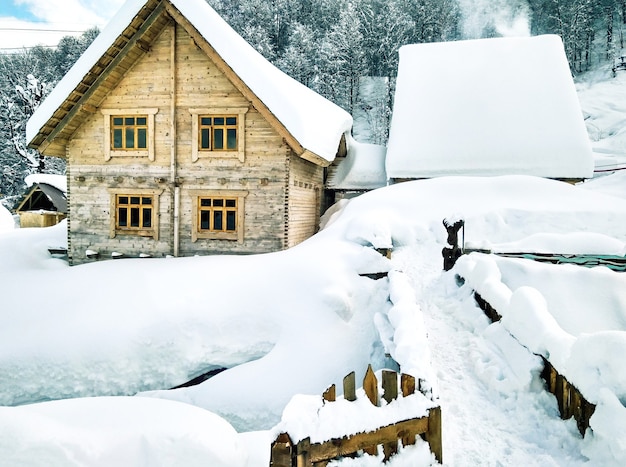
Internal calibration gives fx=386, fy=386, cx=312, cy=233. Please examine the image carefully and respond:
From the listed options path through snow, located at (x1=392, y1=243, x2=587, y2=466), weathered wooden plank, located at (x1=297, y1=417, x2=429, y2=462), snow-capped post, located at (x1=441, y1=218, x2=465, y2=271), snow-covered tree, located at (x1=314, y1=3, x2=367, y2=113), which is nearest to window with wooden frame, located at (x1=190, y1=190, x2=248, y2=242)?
snow-capped post, located at (x1=441, y1=218, x2=465, y2=271)

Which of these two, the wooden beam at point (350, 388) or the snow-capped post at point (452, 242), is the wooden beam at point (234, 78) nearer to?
the snow-capped post at point (452, 242)

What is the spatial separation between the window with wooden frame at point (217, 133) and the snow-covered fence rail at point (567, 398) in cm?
1063

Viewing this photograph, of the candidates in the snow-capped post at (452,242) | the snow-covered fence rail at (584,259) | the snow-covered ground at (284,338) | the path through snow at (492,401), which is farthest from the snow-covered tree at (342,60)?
the path through snow at (492,401)

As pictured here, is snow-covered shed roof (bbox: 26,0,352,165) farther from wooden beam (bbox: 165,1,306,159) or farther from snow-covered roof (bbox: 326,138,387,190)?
snow-covered roof (bbox: 326,138,387,190)

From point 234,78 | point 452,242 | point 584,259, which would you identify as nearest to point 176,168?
point 234,78

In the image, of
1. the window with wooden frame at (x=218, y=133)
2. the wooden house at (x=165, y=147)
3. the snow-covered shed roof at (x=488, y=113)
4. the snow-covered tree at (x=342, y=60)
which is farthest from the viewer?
the snow-covered tree at (x=342, y=60)

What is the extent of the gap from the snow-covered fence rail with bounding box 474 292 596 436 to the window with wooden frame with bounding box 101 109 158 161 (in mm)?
12687

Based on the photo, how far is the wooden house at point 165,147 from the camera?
12.3 metres

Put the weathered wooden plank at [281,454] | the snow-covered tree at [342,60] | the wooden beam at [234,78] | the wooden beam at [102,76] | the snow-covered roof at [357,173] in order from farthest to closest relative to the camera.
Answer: the snow-covered tree at [342,60], the snow-covered roof at [357,173], the wooden beam at [102,76], the wooden beam at [234,78], the weathered wooden plank at [281,454]

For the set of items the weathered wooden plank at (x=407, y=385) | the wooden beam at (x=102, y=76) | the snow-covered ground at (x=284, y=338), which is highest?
the wooden beam at (x=102, y=76)

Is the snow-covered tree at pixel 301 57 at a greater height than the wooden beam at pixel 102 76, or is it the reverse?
the snow-covered tree at pixel 301 57

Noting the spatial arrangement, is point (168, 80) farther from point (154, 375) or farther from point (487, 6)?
point (487, 6)

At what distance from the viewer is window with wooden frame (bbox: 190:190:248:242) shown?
12852 mm

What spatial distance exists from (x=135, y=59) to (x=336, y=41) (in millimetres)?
31284
